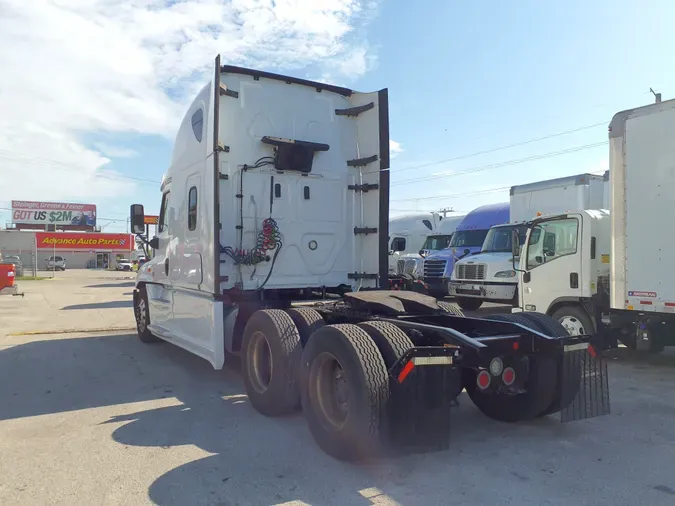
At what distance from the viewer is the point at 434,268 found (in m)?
16.0

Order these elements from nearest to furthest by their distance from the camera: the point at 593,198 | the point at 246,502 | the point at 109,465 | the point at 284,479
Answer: the point at 246,502, the point at 284,479, the point at 109,465, the point at 593,198

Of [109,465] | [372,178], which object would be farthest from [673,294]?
[109,465]

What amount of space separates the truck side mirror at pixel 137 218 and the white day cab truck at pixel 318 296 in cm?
2

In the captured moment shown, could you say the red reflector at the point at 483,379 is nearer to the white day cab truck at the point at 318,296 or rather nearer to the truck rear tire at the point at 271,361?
the white day cab truck at the point at 318,296

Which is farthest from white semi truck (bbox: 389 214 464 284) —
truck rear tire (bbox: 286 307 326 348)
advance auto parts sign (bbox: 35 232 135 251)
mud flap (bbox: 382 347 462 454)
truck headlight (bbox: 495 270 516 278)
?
advance auto parts sign (bbox: 35 232 135 251)

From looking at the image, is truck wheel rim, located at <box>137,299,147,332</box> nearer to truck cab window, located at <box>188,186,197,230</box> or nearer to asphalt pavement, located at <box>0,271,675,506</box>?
asphalt pavement, located at <box>0,271,675,506</box>

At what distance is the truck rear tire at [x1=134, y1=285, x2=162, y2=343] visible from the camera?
30.7ft

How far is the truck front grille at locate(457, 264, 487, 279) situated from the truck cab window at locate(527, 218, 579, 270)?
397 centimetres

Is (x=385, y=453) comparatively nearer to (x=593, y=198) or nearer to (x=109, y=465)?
(x=109, y=465)

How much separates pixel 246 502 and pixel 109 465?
130cm

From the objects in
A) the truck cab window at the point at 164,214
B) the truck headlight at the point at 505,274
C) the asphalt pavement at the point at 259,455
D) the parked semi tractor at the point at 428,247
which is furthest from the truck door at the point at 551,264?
the parked semi tractor at the point at 428,247

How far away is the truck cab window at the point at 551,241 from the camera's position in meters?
8.23

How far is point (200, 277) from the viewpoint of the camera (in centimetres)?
647

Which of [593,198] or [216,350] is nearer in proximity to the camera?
[216,350]
